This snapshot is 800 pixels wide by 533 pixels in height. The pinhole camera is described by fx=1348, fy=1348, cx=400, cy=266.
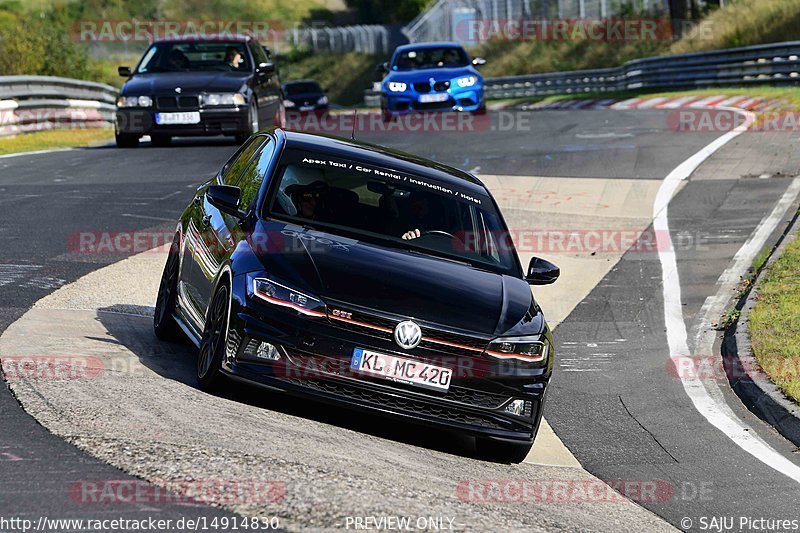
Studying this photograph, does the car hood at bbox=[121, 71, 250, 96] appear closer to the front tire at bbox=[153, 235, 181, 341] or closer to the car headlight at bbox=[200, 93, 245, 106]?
the car headlight at bbox=[200, 93, 245, 106]

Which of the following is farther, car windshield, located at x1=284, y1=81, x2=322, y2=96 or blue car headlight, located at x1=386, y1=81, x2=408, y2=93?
car windshield, located at x1=284, y1=81, x2=322, y2=96

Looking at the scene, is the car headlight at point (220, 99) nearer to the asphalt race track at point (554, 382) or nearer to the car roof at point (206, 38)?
the asphalt race track at point (554, 382)

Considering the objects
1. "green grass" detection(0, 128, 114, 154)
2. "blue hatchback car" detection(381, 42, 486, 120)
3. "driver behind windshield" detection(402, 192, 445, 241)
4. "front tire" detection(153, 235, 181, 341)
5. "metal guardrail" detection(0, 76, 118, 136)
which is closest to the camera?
"driver behind windshield" detection(402, 192, 445, 241)

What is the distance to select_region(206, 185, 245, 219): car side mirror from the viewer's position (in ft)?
26.3

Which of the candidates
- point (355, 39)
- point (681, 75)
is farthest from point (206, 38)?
point (355, 39)

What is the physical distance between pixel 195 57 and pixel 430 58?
7250mm

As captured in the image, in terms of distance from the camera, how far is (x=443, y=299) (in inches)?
285

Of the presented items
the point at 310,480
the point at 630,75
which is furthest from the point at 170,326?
the point at 630,75

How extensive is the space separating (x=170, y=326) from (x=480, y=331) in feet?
8.89

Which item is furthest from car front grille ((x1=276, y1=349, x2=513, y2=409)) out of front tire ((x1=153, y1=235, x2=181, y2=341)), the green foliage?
the green foliage

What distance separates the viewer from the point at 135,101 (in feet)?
68.5

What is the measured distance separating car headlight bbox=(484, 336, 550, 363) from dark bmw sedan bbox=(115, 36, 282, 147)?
46.3 ft

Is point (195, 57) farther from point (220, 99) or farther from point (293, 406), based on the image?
point (293, 406)

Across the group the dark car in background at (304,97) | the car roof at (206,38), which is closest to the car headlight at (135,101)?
the car roof at (206,38)
